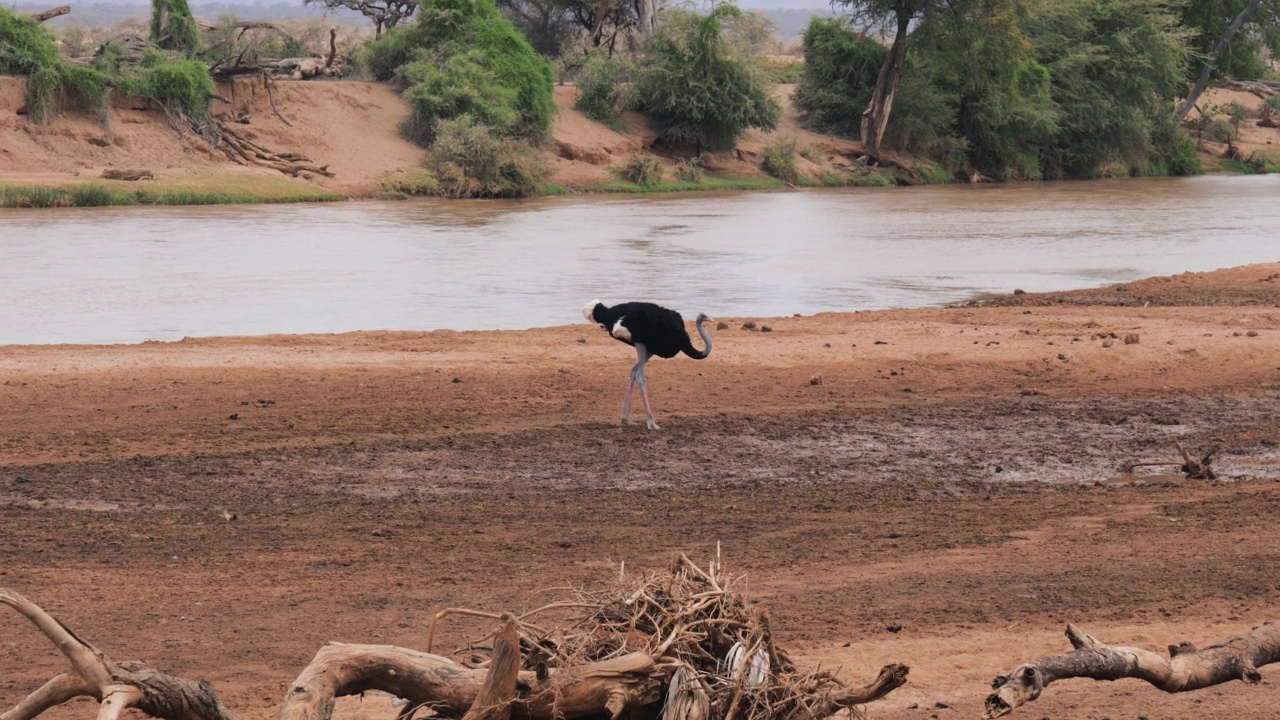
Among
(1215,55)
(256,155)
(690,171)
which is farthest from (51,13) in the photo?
(1215,55)

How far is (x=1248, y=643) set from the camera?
5.42 metres

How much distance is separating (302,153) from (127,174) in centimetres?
599

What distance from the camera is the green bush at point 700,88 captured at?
4950cm

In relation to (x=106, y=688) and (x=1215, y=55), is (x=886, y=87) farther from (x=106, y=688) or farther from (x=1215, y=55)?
(x=106, y=688)


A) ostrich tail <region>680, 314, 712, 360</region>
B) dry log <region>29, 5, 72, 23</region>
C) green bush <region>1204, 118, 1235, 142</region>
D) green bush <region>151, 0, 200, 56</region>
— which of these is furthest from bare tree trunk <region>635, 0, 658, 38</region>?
ostrich tail <region>680, 314, 712, 360</region>

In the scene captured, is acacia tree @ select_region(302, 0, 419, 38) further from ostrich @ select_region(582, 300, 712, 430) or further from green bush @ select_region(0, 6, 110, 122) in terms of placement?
ostrich @ select_region(582, 300, 712, 430)

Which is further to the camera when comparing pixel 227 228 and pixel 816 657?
pixel 227 228

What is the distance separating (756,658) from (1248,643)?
1839 millimetres

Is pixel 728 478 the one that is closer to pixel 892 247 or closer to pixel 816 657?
pixel 816 657

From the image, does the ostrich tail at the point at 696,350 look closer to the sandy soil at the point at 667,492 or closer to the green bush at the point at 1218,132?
the sandy soil at the point at 667,492

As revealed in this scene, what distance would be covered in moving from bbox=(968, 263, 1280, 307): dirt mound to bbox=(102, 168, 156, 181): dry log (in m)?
24.0

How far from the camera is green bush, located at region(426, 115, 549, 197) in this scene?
1647 inches

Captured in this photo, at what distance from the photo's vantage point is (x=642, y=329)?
37.4 feet

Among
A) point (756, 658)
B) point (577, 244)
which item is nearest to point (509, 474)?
point (756, 658)
